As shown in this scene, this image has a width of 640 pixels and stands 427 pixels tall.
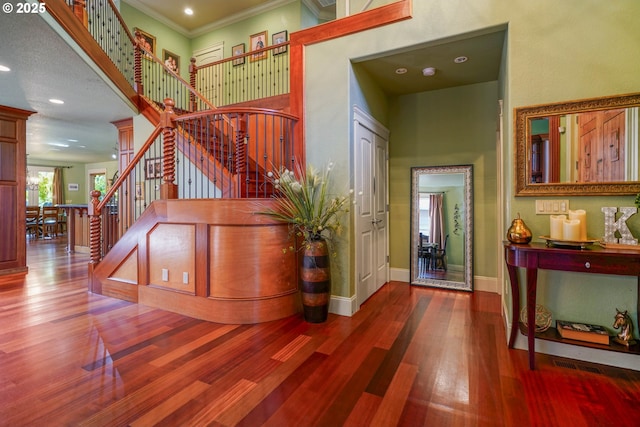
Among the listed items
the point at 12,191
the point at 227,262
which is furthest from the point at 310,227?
the point at 12,191

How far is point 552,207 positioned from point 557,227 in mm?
237

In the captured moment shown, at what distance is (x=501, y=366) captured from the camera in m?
2.23

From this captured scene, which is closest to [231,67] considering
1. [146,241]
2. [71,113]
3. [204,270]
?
[71,113]

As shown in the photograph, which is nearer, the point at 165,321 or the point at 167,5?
the point at 165,321

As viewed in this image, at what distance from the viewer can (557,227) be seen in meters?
2.26

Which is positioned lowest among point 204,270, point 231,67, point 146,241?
point 204,270

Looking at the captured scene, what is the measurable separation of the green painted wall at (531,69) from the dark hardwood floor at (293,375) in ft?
1.76

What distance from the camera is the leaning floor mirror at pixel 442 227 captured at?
417cm

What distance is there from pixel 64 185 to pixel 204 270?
1251 centimetres

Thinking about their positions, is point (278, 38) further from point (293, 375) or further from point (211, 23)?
point (293, 375)

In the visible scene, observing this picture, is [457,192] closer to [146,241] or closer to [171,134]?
[171,134]

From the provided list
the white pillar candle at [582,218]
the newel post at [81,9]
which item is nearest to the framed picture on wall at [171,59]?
the newel post at [81,9]

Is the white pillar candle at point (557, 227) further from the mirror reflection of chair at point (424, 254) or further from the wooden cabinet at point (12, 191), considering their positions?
the wooden cabinet at point (12, 191)

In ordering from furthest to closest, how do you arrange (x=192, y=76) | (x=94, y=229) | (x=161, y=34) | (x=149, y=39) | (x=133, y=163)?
(x=161, y=34) → (x=149, y=39) → (x=192, y=76) → (x=94, y=229) → (x=133, y=163)
